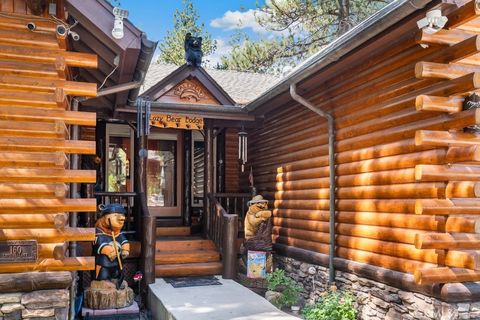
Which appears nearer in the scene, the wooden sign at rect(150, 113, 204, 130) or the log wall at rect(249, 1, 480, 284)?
the log wall at rect(249, 1, 480, 284)

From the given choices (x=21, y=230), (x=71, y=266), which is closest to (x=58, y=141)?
(x=21, y=230)

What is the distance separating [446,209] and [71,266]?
4247mm

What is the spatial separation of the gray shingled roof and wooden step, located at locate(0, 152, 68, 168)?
18.5 ft

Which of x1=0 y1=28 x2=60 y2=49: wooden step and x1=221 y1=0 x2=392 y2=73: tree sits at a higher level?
x1=221 y1=0 x2=392 y2=73: tree

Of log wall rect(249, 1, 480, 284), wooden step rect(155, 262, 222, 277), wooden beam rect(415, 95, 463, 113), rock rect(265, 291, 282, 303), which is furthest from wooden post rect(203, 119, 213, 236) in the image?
wooden beam rect(415, 95, 463, 113)

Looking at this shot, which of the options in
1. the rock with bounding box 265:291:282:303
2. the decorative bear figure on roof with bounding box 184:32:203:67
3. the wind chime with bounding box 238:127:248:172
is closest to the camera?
the rock with bounding box 265:291:282:303

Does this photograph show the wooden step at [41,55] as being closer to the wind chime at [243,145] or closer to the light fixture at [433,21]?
the light fixture at [433,21]

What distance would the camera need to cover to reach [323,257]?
314 inches

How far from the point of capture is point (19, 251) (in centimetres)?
534

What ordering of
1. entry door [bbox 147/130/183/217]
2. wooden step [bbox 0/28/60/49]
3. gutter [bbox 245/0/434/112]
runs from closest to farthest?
gutter [bbox 245/0/434/112]
wooden step [bbox 0/28/60/49]
entry door [bbox 147/130/183/217]

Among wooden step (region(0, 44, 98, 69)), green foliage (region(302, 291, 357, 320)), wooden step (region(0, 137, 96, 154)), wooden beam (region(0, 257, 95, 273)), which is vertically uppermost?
wooden step (region(0, 44, 98, 69))

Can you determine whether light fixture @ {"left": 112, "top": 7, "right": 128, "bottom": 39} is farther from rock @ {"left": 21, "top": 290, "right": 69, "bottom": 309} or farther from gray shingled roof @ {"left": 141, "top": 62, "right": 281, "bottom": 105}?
gray shingled roof @ {"left": 141, "top": 62, "right": 281, "bottom": 105}

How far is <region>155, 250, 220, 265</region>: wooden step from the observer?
937 centimetres

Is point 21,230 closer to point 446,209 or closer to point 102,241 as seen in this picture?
point 102,241
